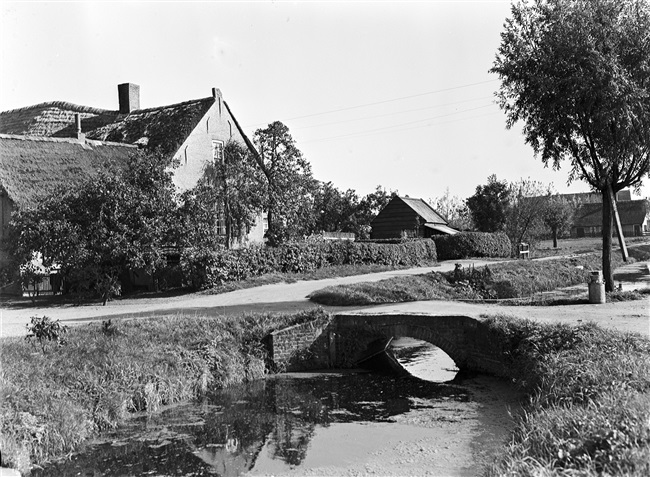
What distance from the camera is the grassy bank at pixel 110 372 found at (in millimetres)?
9906

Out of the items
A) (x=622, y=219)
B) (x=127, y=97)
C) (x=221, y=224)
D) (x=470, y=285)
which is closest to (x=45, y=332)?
(x=221, y=224)

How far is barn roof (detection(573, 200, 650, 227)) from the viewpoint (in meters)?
84.5

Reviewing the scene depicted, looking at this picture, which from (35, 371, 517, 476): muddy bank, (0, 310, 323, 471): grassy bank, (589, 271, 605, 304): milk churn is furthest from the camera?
(589, 271, 605, 304): milk churn

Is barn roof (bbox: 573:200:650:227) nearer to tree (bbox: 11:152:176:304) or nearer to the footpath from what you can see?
the footpath

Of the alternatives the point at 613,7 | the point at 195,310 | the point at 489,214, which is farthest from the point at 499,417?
the point at 489,214

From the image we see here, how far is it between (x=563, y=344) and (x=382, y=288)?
1096 cm

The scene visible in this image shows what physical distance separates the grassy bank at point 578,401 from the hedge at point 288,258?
517 inches

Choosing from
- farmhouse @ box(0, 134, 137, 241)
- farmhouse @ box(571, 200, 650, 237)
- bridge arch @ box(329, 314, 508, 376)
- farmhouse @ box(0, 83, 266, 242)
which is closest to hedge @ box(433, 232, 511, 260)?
farmhouse @ box(0, 83, 266, 242)

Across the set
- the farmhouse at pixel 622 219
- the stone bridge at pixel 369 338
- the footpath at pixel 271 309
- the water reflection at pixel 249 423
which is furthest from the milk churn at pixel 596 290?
the farmhouse at pixel 622 219

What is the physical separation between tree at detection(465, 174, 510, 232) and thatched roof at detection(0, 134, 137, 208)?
29.4 meters

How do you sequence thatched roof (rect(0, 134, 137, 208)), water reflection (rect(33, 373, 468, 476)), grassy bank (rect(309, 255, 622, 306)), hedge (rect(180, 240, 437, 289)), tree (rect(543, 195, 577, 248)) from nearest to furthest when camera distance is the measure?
water reflection (rect(33, 373, 468, 476)) → grassy bank (rect(309, 255, 622, 306)) → hedge (rect(180, 240, 437, 289)) → thatched roof (rect(0, 134, 137, 208)) → tree (rect(543, 195, 577, 248))

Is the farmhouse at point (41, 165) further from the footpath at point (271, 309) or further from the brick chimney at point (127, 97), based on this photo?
the brick chimney at point (127, 97)

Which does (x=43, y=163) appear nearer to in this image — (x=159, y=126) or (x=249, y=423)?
(x=159, y=126)

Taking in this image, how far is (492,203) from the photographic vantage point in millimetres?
48594
